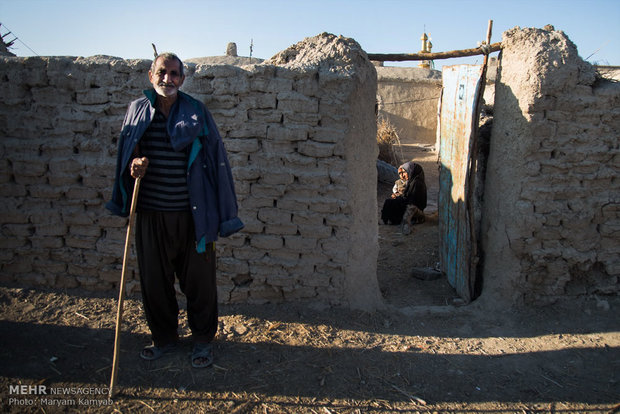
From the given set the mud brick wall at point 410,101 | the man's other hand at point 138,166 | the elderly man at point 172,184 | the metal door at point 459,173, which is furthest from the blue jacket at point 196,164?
the mud brick wall at point 410,101

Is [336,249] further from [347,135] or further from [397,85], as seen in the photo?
[397,85]

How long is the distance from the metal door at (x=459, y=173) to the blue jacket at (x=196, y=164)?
2.29 meters

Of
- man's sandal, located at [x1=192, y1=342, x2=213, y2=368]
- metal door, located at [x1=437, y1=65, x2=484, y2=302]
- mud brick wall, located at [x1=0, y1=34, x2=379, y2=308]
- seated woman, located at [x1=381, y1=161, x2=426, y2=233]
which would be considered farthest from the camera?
seated woman, located at [x1=381, y1=161, x2=426, y2=233]

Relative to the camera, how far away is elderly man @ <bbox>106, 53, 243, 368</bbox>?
260 cm

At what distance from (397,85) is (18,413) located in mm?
11239

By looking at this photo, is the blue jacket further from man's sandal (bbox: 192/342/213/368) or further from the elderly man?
man's sandal (bbox: 192/342/213/368)

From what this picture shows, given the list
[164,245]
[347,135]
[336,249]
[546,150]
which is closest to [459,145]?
[546,150]

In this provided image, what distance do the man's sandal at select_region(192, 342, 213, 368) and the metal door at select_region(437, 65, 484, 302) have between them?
239cm

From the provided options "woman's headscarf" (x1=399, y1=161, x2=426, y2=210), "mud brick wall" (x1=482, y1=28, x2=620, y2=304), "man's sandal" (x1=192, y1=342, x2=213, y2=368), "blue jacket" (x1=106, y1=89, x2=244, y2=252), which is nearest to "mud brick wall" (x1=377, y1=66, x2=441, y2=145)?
"woman's headscarf" (x1=399, y1=161, x2=426, y2=210)

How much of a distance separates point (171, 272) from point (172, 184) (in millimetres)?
579

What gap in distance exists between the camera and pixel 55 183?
3.59m

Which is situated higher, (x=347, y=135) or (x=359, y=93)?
(x=359, y=93)

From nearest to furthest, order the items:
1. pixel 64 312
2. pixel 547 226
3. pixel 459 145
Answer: pixel 64 312 < pixel 547 226 < pixel 459 145

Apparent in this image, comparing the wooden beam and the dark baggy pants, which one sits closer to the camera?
the dark baggy pants
